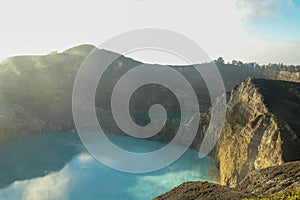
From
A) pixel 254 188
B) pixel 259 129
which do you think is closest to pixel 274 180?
pixel 254 188

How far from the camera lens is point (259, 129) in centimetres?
4191

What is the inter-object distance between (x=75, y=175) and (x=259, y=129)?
3383cm

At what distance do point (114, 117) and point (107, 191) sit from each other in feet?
187

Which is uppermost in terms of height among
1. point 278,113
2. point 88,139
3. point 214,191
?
point 278,113

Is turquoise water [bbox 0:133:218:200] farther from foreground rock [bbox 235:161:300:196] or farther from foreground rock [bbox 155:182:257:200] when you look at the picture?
foreground rock [bbox 155:182:257:200]

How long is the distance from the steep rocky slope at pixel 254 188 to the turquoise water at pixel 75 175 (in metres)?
22.8

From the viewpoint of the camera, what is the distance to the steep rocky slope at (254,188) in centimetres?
1920

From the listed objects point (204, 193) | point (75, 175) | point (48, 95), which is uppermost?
point (204, 193)

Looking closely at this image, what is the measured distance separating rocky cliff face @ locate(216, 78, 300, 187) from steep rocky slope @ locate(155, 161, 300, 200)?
379 inches

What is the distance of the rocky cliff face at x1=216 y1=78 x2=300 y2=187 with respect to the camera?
36.5 meters

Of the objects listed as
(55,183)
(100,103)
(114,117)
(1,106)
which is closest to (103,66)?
(100,103)

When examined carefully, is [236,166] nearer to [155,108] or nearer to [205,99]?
[155,108]

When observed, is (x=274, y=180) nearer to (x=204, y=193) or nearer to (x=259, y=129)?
(x=204, y=193)

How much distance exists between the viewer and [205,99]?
439ft
